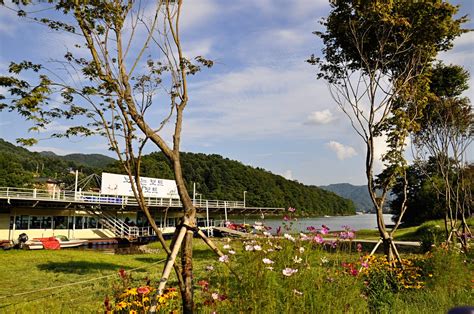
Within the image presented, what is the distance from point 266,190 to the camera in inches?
3775

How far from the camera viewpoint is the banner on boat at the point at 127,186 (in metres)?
32.3

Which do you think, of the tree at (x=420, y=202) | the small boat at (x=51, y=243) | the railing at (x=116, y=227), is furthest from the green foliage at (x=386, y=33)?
the tree at (x=420, y=202)

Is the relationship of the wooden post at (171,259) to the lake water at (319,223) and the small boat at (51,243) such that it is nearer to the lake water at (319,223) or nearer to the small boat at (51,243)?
the lake water at (319,223)

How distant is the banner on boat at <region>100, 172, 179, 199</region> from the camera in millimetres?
32344

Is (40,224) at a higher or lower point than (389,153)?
lower

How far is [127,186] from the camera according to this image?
3347cm

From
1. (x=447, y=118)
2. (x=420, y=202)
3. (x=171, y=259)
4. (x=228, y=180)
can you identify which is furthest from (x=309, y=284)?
(x=228, y=180)

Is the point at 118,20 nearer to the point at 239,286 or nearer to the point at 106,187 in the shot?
the point at 239,286

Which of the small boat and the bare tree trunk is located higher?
the bare tree trunk

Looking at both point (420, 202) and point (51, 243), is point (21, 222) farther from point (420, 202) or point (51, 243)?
point (420, 202)

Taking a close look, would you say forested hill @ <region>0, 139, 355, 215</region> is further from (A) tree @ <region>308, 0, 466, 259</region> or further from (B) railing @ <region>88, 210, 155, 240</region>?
(A) tree @ <region>308, 0, 466, 259</region>

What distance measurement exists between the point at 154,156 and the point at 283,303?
82273 millimetres

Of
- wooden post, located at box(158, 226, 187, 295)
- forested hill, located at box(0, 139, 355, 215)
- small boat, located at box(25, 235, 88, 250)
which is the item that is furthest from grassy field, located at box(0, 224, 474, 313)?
forested hill, located at box(0, 139, 355, 215)

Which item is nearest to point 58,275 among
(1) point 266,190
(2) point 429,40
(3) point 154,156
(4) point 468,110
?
(2) point 429,40
